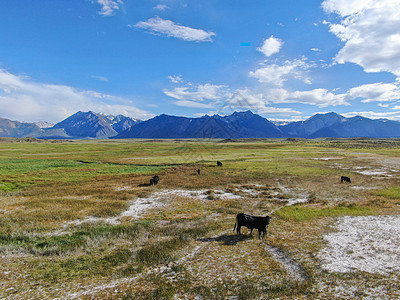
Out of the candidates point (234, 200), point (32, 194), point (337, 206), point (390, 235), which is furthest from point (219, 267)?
→ point (32, 194)

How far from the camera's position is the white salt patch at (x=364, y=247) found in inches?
443

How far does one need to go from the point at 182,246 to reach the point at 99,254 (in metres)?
5.28

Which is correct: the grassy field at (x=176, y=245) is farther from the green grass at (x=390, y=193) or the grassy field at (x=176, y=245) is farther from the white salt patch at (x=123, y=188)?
the white salt patch at (x=123, y=188)

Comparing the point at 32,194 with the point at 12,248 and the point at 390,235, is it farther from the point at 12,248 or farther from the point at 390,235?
the point at 390,235

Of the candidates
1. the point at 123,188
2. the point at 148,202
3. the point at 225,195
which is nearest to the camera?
the point at 148,202

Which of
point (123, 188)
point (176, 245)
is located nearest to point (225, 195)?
point (176, 245)

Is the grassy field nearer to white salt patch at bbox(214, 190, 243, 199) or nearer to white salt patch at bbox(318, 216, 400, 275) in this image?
white salt patch at bbox(214, 190, 243, 199)

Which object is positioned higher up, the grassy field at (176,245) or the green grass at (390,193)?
the green grass at (390,193)

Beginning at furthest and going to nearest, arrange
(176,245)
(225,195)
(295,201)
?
(225,195)
(295,201)
(176,245)

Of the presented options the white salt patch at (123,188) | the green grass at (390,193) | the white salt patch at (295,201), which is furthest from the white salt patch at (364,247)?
the white salt patch at (123,188)

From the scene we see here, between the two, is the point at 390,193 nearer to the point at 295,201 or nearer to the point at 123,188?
the point at 295,201

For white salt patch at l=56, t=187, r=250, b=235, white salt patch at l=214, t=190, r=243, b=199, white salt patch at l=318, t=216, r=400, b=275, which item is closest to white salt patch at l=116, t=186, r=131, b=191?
white salt patch at l=56, t=187, r=250, b=235

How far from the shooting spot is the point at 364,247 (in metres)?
13.5

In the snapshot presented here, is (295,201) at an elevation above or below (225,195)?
above
